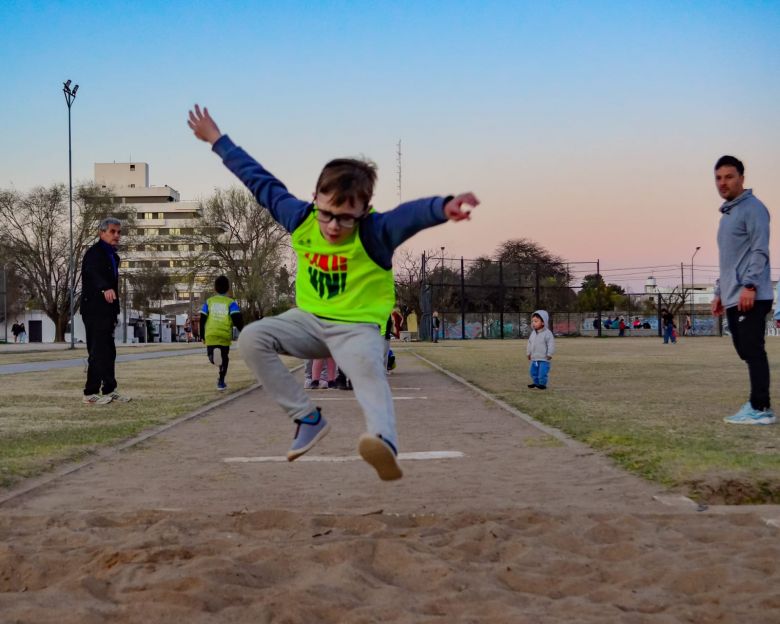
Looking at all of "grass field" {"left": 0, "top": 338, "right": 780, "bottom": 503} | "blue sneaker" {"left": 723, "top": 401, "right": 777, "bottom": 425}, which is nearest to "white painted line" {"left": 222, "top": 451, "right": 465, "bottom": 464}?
"grass field" {"left": 0, "top": 338, "right": 780, "bottom": 503}

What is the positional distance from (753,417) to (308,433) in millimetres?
6007

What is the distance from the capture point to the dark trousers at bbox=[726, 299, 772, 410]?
873cm

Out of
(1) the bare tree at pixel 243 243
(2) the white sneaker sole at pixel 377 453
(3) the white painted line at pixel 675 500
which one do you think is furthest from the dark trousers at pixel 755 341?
(1) the bare tree at pixel 243 243

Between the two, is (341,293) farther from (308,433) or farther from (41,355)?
(41,355)

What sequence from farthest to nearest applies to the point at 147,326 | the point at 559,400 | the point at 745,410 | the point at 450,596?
the point at 147,326 < the point at 559,400 < the point at 745,410 < the point at 450,596

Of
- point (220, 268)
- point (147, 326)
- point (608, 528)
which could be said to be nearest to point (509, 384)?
point (608, 528)

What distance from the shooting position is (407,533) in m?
4.46

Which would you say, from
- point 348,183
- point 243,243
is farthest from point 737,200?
point 243,243

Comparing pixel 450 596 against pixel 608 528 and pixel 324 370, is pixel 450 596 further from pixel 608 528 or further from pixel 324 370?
pixel 324 370

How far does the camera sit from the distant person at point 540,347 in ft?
45.6

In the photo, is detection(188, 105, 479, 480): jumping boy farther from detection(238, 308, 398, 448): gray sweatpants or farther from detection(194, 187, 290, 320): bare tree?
detection(194, 187, 290, 320): bare tree

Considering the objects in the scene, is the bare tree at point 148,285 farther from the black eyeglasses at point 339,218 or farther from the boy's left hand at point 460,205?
the boy's left hand at point 460,205

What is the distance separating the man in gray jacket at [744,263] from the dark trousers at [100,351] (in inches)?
289

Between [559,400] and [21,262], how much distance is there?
59.8 m
